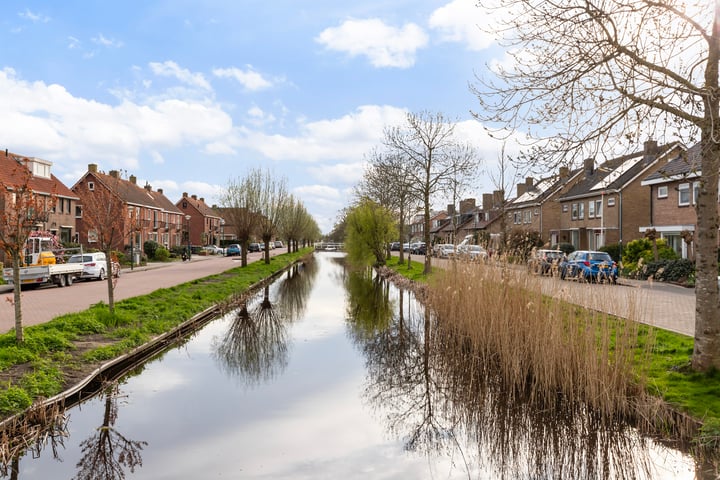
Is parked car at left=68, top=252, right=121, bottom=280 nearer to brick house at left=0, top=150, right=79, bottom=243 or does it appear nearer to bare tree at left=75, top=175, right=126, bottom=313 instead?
brick house at left=0, top=150, right=79, bottom=243

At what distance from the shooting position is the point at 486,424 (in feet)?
23.0

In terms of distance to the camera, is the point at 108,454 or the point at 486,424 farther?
the point at 486,424

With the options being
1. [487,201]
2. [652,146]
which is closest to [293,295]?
[652,146]

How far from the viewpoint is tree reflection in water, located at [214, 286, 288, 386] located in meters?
9.92

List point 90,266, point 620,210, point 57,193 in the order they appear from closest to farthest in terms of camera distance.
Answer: point 90,266
point 620,210
point 57,193

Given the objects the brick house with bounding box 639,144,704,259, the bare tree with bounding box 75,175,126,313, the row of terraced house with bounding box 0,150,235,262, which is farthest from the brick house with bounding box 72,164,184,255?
the brick house with bounding box 639,144,704,259

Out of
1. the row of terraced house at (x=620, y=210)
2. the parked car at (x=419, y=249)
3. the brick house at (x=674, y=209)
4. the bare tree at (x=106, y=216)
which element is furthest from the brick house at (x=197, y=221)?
the bare tree at (x=106, y=216)

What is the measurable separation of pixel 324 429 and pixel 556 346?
3.43 meters

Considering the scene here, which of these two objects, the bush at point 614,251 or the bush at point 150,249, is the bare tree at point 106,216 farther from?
the bush at point 150,249

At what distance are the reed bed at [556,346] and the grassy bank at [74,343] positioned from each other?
6.72 m

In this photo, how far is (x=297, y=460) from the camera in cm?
599

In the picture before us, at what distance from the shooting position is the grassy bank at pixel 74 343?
7.39m

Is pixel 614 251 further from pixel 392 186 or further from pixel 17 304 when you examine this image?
pixel 17 304

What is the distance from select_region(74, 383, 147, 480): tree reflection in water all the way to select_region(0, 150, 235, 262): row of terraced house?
464 centimetres
